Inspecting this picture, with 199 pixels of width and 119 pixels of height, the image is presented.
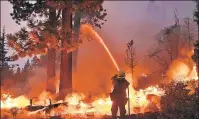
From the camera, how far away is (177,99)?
13.0m

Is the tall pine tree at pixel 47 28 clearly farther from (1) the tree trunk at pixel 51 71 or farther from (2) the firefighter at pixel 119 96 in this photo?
(2) the firefighter at pixel 119 96

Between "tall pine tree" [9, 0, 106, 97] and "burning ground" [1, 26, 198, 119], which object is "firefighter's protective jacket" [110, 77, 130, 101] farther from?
"tall pine tree" [9, 0, 106, 97]

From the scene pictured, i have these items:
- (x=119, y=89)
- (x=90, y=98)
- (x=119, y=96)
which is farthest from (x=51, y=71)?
(x=119, y=96)

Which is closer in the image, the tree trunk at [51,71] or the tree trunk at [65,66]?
the tree trunk at [65,66]

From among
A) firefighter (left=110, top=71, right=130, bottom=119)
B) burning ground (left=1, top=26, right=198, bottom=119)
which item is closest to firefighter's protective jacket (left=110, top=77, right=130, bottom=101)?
firefighter (left=110, top=71, right=130, bottom=119)

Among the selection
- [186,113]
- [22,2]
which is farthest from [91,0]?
[186,113]

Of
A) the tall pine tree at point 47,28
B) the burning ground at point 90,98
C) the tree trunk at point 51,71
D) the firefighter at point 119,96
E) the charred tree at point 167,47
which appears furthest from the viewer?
the charred tree at point 167,47

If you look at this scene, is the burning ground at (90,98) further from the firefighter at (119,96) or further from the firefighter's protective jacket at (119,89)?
the firefighter's protective jacket at (119,89)

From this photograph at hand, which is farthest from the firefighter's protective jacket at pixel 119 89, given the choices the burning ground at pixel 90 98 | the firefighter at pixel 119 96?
the burning ground at pixel 90 98

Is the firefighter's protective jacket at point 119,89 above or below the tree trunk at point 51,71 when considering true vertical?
below

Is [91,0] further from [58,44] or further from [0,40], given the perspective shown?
[0,40]

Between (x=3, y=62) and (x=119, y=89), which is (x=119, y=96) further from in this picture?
(x=3, y=62)

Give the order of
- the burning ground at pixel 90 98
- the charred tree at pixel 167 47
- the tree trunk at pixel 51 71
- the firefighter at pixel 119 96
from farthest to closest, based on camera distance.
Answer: the charred tree at pixel 167 47 → the tree trunk at pixel 51 71 → the burning ground at pixel 90 98 → the firefighter at pixel 119 96

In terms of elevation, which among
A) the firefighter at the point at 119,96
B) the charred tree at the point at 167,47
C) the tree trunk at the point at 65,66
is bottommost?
the firefighter at the point at 119,96
